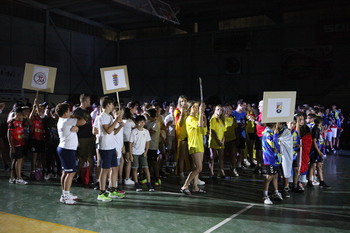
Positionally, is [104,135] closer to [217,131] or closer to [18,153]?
[18,153]

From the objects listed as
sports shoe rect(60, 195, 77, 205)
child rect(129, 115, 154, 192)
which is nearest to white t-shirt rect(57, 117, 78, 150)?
sports shoe rect(60, 195, 77, 205)

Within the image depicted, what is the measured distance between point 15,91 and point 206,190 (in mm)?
16459

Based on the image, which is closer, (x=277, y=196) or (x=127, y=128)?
(x=277, y=196)

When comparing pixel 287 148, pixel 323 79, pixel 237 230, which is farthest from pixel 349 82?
pixel 237 230

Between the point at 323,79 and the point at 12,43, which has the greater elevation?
the point at 12,43

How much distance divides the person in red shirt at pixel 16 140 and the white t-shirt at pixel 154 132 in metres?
2.85

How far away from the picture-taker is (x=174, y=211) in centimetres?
555

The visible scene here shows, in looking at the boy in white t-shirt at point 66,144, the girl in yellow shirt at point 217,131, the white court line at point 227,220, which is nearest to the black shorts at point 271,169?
the white court line at point 227,220

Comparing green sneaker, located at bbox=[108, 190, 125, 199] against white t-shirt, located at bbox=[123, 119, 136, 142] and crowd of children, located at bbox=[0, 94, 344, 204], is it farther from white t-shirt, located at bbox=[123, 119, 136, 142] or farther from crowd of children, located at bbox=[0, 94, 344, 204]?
white t-shirt, located at bbox=[123, 119, 136, 142]

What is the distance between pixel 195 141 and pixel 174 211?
5.25 ft

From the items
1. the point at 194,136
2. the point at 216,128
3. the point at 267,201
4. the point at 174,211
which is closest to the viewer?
the point at 174,211

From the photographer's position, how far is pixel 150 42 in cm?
2647

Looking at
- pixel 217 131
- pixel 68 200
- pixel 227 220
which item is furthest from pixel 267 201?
pixel 68 200

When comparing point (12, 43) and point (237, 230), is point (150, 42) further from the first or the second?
point (237, 230)
